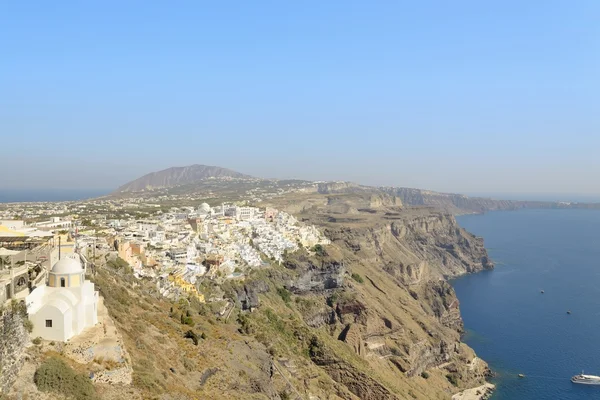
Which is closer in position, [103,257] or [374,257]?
[103,257]

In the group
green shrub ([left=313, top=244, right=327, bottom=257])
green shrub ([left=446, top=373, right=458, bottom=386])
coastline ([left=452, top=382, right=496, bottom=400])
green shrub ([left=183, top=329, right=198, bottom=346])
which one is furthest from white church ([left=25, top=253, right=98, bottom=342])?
green shrub ([left=313, top=244, right=327, bottom=257])

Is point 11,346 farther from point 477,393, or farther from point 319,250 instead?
point 319,250

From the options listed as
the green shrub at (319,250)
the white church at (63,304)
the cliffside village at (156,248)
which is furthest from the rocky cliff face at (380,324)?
the white church at (63,304)

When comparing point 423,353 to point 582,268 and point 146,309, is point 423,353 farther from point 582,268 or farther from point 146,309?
point 582,268

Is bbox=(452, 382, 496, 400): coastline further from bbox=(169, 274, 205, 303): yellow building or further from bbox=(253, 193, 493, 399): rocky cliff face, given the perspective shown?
bbox=(169, 274, 205, 303): yellow building

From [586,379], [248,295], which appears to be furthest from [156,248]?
[586,379]

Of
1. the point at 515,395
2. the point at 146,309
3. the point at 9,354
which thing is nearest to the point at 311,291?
the point at 515,395

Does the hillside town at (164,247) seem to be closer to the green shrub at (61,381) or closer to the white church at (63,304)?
the white church at (63,304)
